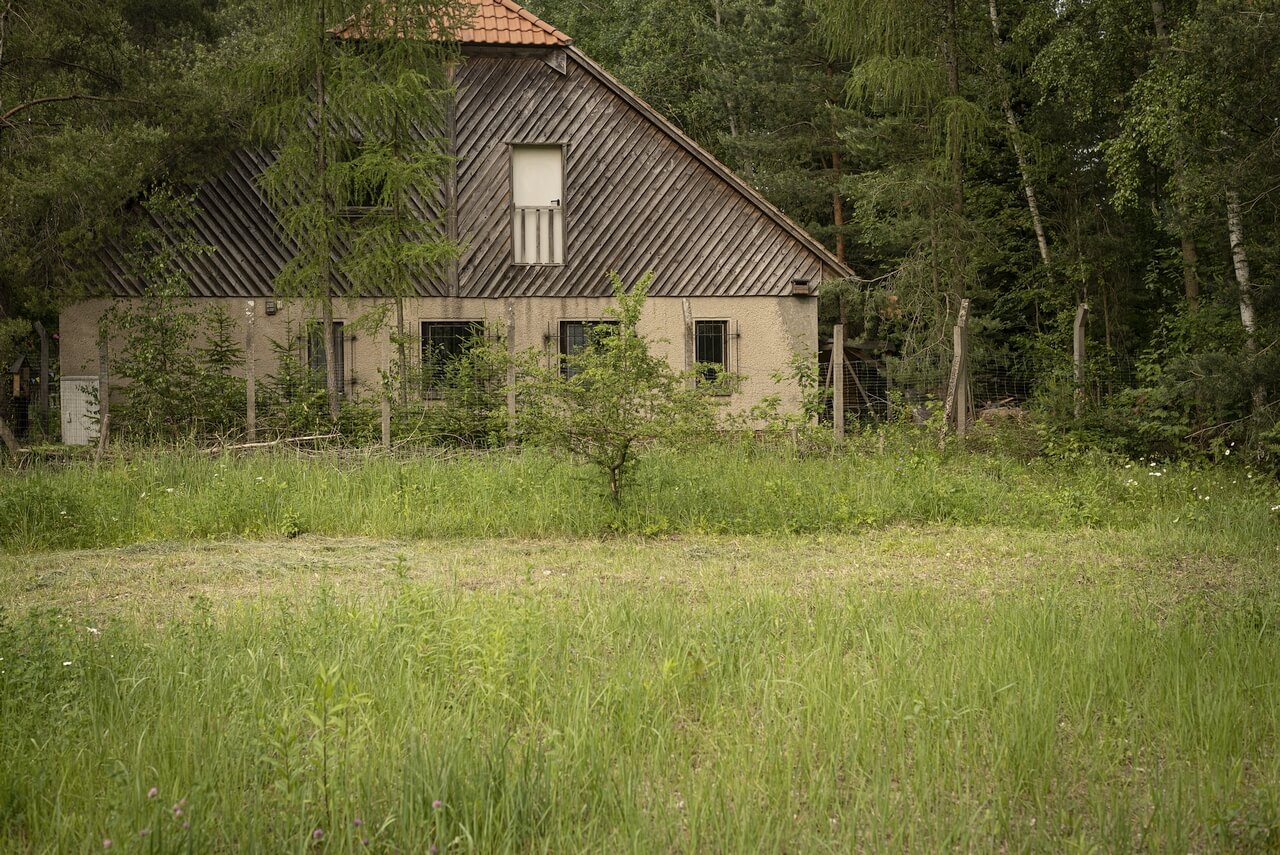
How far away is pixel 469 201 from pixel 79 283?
6215 millimetres

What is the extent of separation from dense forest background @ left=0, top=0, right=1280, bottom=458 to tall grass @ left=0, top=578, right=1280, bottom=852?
810 cm

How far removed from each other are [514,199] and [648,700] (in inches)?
656

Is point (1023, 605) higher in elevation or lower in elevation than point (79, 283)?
lower

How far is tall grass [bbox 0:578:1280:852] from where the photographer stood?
3945 mm

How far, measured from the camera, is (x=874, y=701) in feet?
16.3

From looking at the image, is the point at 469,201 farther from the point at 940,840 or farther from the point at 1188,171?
the point at 940,840

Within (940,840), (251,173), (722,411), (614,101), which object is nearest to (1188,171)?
(722,411)

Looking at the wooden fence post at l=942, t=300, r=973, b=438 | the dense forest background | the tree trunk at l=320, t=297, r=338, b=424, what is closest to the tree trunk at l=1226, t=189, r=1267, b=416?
the dense forest background

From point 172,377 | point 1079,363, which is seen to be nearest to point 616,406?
point 172,377

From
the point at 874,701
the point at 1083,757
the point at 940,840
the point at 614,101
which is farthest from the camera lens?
the point at 614,101

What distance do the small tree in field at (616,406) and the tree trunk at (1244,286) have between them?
20.4 feet

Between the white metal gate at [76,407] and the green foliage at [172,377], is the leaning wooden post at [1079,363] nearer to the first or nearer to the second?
the green foliage at [172,377]

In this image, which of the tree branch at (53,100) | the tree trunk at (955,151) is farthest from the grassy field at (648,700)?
the tree trunk at (955,151)

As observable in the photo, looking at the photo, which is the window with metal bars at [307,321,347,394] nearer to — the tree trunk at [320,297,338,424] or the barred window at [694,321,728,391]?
the tree trunk at [320,297,338,424]
